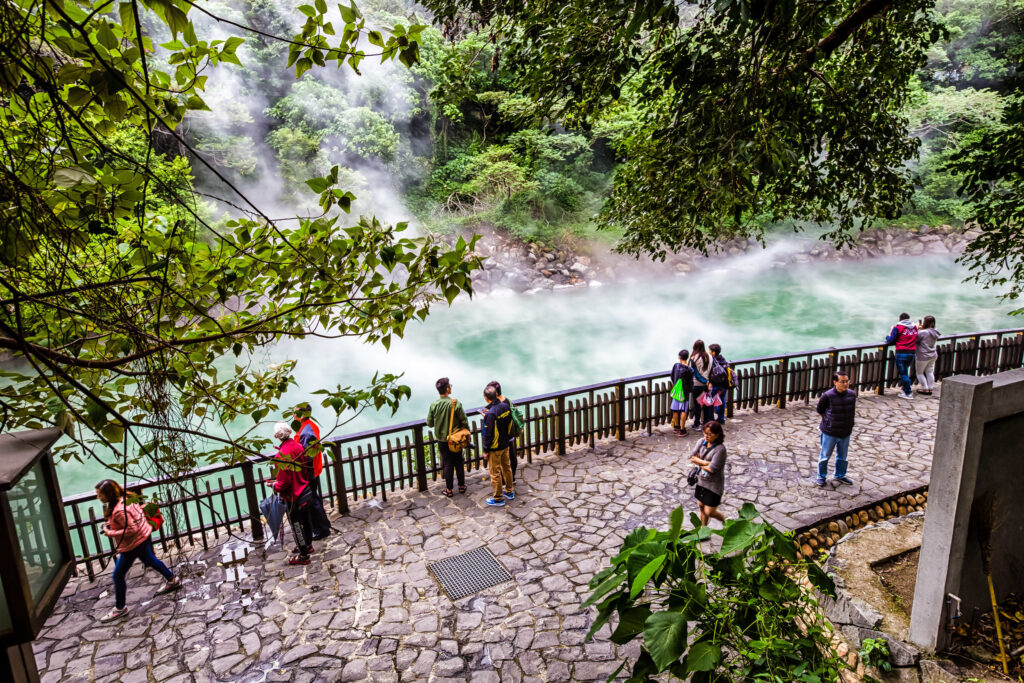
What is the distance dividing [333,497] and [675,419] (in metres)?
5.52

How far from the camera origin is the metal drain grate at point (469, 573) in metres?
6.01

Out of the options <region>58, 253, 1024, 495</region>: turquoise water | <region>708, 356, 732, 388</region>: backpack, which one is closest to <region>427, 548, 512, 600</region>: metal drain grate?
<region>708, 356, 732, 388</region>: backpack

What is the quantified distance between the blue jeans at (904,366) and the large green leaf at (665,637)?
34.2ft

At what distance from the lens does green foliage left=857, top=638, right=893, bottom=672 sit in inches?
189

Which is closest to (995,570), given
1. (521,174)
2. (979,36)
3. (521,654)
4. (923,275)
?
(521,654)

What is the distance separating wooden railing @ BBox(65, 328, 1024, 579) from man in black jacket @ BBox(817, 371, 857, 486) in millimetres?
2527

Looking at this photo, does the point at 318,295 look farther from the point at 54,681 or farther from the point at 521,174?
the point at 521,174

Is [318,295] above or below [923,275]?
above

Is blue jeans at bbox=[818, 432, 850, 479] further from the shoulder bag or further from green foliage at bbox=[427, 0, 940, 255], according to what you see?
the shoulder bag

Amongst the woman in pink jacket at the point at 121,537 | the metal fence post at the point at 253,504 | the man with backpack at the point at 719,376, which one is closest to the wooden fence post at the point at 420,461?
the metal fence post at the point at 253,504

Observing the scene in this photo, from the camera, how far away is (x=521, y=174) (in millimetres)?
27469

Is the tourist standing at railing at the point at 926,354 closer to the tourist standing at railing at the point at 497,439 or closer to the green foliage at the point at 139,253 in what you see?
the tourist standing at railing at the point at 497,439

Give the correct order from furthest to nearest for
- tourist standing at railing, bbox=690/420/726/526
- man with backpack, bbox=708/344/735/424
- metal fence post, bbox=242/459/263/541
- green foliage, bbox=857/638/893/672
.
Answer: man with backpack, bbox=708/344/735/424, metal fence post, bbox=242/459/263/541, tourist standing at railing, bbox=690/420/726/526, green foliage, bbox=857/638/893/672

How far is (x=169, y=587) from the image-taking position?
6137 millimetres
